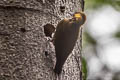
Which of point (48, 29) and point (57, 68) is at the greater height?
point (48, 29)

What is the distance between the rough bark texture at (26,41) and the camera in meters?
1.64

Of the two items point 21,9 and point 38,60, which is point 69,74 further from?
point 21,9

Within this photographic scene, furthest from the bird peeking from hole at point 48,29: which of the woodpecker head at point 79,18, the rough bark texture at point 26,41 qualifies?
the woodpecker head at point 79,18

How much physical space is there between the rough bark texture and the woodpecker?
0.12 ft

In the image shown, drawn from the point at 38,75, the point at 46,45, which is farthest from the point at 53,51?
the point at 38,75

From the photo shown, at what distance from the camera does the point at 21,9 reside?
1706mm

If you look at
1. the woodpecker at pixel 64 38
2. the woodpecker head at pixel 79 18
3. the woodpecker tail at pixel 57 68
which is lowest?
the woodpecker tail at pixel 57 68

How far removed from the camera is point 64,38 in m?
1.79

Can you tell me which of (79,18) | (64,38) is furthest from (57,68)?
(79,18)

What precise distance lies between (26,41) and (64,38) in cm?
22

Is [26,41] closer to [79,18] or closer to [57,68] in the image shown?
[57,68]

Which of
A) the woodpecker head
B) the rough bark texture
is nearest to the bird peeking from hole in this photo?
the rough bark texture

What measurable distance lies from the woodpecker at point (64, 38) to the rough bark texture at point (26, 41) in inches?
1.4

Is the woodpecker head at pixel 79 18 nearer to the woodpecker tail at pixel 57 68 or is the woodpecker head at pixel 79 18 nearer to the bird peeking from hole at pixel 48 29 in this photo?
the bird peeking from hole at pixel 48 29
